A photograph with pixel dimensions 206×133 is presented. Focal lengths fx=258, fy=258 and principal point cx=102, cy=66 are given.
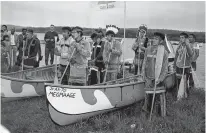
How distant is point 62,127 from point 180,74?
10.3ft

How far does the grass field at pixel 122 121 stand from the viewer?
187 inches

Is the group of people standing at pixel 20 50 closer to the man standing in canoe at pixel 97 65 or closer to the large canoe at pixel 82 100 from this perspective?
the man standing in canoe at pixel 97 65

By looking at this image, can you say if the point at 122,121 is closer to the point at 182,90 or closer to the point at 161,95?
the point at 161,95

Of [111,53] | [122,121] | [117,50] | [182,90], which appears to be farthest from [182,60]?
[122,121]

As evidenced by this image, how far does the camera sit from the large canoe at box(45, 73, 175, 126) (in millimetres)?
4730

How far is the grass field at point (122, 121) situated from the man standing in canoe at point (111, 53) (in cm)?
100

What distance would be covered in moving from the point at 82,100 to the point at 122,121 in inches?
34.8

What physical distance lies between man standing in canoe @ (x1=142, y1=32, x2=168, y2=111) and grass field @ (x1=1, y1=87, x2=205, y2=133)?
19.4 inches

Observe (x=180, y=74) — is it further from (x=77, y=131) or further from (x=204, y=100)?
(x=77, y=131)

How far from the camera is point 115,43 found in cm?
609

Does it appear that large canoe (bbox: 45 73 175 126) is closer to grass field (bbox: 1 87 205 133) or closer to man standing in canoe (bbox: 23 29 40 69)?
grass field (bbox: 1 87 205 133)

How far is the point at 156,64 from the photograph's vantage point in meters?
4.77

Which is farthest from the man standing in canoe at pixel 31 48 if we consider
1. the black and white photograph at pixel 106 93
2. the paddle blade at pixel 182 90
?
the paddle blade at pixel 182 90

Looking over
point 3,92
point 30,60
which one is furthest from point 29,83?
point 30,60
